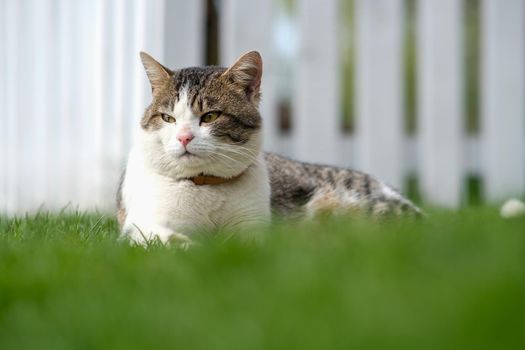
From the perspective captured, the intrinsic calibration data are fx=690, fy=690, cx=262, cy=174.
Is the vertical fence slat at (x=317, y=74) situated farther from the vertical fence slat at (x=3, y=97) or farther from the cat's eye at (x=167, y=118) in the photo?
the vertical fence slat at (x=3, y=97)

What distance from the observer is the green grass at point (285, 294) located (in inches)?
43.3

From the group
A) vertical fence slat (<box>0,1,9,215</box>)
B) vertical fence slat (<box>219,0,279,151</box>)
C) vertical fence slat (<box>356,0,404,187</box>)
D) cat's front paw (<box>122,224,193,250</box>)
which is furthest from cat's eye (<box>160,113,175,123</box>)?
vertical fence slat (<box>0,1,9,215</box>)

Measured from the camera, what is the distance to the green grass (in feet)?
3.61

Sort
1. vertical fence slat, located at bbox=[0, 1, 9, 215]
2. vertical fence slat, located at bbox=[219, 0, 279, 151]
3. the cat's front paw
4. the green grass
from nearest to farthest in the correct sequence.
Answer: the green grass, the cat's front paw, vertical fence slat, located at bbox=[219, 0, 279, 151], vertical fence slat, located at bbox=[0, 1, 9, 215]

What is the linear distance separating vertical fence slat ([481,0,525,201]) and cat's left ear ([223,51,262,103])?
2.69 metres

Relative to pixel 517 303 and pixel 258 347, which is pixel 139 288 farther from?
pixel 517 303

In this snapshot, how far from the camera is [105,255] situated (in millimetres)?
1829

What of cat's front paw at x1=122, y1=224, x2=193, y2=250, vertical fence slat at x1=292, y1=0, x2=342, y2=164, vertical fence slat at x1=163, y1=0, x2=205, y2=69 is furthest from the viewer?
vertical fence slat at x1=292, y1=0, x2=342, y2=164

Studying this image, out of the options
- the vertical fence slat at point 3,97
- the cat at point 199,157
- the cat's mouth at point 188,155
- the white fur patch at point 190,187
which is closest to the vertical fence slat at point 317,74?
the cat at point 199,157

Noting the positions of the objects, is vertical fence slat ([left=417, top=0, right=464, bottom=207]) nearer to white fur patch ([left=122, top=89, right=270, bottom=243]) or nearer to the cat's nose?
white fur patch ([left=122, top=89, right=270, bottom=243])

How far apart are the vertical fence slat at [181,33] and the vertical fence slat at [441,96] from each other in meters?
1.54

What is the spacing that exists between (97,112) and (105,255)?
2.84 metres

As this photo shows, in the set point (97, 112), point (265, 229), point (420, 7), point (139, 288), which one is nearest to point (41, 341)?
point (139, 288)

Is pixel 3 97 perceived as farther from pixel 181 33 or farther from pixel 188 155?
pixel 188 155
